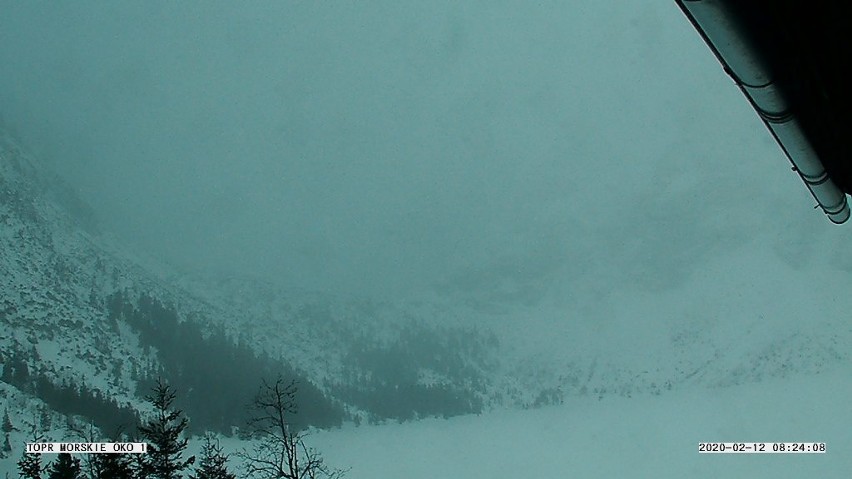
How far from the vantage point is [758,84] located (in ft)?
8.79

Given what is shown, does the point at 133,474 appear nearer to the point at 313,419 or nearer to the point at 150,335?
the point at 313,419

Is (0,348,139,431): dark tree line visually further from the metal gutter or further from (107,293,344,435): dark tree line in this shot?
the metal gutter

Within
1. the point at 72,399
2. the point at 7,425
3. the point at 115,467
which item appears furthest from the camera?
the point at 72,399

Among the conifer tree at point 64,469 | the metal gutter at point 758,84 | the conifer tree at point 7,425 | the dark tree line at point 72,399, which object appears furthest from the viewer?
the dark tree line at point 72,399

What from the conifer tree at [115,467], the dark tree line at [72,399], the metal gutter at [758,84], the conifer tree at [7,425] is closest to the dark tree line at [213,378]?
the dark tree line at [72,399]

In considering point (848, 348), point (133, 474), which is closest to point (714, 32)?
point (133, 474)

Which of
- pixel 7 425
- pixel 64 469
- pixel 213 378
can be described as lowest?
pixel 64 469

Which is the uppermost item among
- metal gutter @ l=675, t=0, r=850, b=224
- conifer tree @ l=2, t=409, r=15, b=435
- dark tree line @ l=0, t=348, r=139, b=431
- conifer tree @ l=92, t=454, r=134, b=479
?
dark tree line @ l=0, t=348, r=139, b=431

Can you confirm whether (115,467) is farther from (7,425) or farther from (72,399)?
(72,399)

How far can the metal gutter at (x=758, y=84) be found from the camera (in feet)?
7.22

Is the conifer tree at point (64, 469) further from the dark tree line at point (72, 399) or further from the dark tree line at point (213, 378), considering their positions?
the dark tree line at point (213, 378)

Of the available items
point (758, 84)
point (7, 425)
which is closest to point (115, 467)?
point (758, 84)

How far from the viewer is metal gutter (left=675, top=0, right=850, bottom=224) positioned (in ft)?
7.22

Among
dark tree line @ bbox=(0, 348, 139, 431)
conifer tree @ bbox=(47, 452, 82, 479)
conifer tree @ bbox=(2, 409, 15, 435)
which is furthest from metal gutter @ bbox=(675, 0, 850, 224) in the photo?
conifer tree @ bbox=(2, 409, 15, 435)
